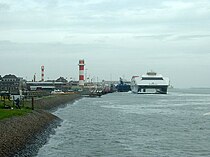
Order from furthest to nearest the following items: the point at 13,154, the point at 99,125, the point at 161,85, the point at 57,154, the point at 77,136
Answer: the point at 161,85
the point at 99,125
the point at 77,136
the point at 57,154
the point at 13,154

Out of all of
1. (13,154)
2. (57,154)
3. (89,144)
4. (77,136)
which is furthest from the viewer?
(77,136)

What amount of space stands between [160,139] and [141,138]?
1.30 meters

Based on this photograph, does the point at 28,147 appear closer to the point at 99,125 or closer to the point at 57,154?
the point at 57,154

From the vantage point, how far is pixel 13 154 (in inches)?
776

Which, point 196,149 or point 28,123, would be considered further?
point 28,123

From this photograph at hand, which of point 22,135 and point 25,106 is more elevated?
point 25,106

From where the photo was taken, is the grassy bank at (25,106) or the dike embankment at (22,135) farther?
the grassy bank at (25,106)

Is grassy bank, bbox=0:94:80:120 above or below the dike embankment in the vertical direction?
above

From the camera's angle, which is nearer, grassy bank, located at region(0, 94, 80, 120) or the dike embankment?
the dike embankment

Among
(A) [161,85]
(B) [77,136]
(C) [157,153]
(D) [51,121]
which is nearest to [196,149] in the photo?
(C) [157,153]

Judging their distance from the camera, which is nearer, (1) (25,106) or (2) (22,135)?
(2) (22,135)

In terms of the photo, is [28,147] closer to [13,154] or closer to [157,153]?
[13,154]

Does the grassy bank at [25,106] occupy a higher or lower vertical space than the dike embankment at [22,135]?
higher

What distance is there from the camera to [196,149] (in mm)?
23438
